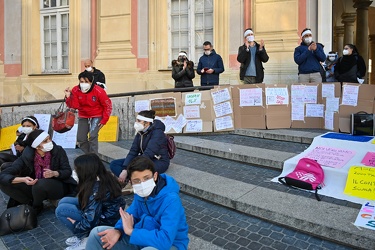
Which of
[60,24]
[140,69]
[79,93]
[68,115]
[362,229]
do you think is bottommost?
[362,229]

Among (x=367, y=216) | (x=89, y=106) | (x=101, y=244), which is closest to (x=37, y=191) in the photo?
(x=101, y=244)

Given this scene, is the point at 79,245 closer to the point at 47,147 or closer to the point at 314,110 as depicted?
the point at 47,147

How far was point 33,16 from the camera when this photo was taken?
515 inches

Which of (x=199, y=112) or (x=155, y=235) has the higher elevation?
(x=199, y=112)

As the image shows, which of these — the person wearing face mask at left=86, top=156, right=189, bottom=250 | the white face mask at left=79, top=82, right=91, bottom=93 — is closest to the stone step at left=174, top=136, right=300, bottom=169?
the white face mask at left=79, top=82, right=91, bottom=93

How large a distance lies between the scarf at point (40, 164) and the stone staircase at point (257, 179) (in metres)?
1.73

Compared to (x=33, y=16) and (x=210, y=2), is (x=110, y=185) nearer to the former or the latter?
(x=210, y=2)

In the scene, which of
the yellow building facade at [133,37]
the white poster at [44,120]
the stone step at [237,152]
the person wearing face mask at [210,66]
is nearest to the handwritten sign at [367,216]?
the stone step at [237,152]

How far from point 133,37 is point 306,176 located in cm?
827

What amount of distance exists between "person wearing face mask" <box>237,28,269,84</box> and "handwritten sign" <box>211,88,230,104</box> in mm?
853

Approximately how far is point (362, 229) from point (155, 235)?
203cm

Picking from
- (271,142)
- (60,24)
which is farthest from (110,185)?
(60,24)

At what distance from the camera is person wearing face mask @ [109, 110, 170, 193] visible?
483cm

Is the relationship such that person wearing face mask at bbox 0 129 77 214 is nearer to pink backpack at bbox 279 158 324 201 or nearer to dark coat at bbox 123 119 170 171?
dark coat at bbox 123 119 170 171
